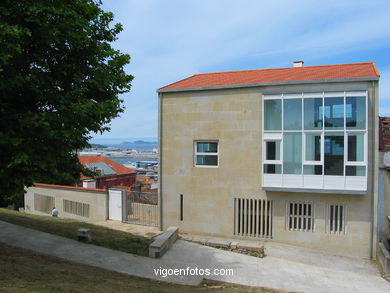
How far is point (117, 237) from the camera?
47.2 feet

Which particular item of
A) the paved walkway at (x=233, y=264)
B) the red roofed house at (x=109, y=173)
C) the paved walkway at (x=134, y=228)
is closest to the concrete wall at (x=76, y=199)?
the paved walkway at (x=134, y=228)

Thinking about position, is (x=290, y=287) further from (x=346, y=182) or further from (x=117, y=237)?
(x=117, y=237)

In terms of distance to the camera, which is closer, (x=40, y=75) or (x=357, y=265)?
(x=40, y=75)

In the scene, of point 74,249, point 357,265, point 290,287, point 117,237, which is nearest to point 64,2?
point 74,249

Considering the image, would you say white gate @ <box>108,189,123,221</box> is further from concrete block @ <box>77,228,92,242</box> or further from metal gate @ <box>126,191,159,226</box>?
concrete block @ <box>77,228,92,242</box>

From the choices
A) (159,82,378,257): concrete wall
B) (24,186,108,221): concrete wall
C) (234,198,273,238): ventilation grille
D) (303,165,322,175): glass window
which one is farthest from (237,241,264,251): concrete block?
(24,186,108,221): concrete wall

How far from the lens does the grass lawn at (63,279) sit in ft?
23.3

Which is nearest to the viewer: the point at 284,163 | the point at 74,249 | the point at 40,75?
the point at 40,75

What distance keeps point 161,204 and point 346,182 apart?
9432 millimetres

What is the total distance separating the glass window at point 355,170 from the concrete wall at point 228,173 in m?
0.41

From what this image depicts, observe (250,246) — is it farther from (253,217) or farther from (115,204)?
(115,204)

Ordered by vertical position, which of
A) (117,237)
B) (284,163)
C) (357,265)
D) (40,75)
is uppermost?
(40,75)

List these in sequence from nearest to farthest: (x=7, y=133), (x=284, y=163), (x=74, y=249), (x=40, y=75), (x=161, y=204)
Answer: (x=7, y=133)
(x=40, y=75)
(x=74, y=249)
(x=284, y=163)
(x=161, y=204)

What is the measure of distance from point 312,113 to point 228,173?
5.05 metres
